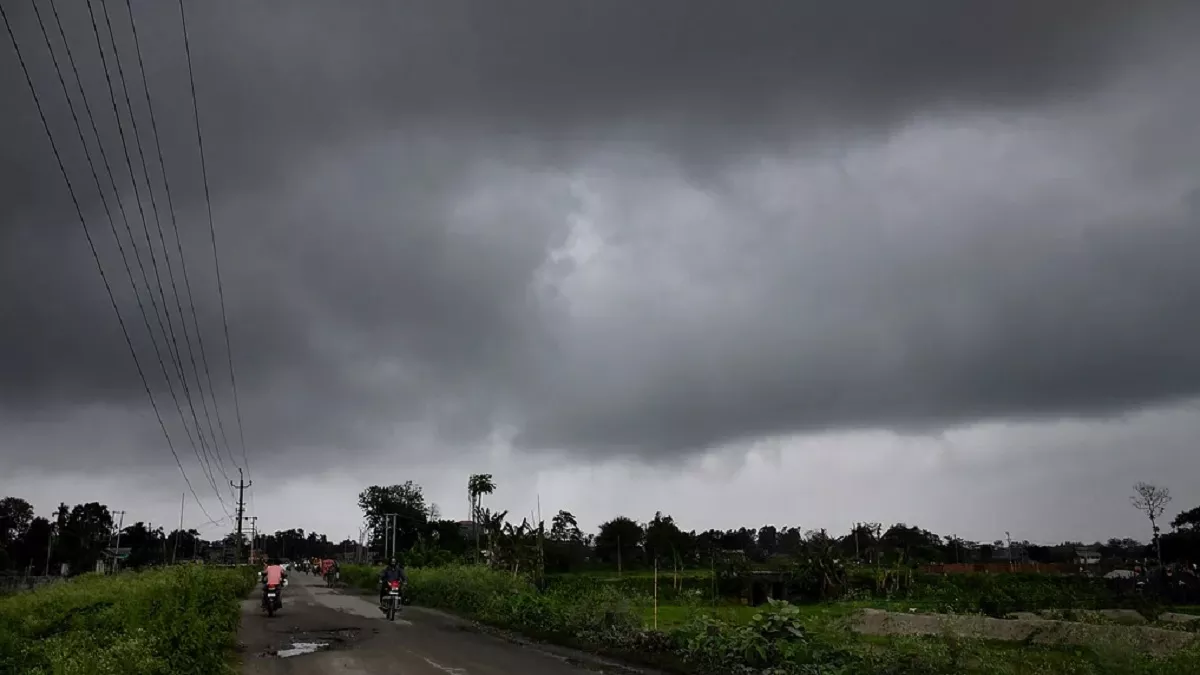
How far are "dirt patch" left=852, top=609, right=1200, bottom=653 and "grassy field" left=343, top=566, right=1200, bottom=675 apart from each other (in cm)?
34

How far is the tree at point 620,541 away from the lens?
88.6 meters

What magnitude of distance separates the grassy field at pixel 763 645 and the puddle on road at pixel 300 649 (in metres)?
5.51

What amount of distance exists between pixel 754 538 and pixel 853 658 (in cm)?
11381

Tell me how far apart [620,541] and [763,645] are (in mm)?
73992

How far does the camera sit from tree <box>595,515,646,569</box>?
3489 inches

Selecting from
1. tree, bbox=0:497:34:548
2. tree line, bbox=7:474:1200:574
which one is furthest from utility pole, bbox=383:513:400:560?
tree, bbox=0:497:34:548

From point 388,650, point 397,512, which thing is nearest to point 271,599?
point 388,650

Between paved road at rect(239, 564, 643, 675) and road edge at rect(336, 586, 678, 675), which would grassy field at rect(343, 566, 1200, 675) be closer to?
road edge at rect(336, 586, 678, 675)

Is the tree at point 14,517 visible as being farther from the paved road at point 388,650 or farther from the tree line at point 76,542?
the paved road at point 388,650

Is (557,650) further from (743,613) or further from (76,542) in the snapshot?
(76,542)

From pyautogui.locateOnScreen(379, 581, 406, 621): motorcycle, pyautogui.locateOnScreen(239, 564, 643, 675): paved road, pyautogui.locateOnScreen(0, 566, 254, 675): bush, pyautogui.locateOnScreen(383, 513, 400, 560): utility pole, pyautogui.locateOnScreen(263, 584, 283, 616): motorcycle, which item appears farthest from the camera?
pyautogui.locateOnScreen(383, 513, 400, 560): utility pole

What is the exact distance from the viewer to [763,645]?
1504 centimetres

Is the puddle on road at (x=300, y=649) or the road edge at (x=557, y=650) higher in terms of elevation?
the puddle on road at (x=300, y=649)

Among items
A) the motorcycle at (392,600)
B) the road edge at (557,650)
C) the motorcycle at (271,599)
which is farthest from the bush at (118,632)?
the motorcycle at (271,599)
